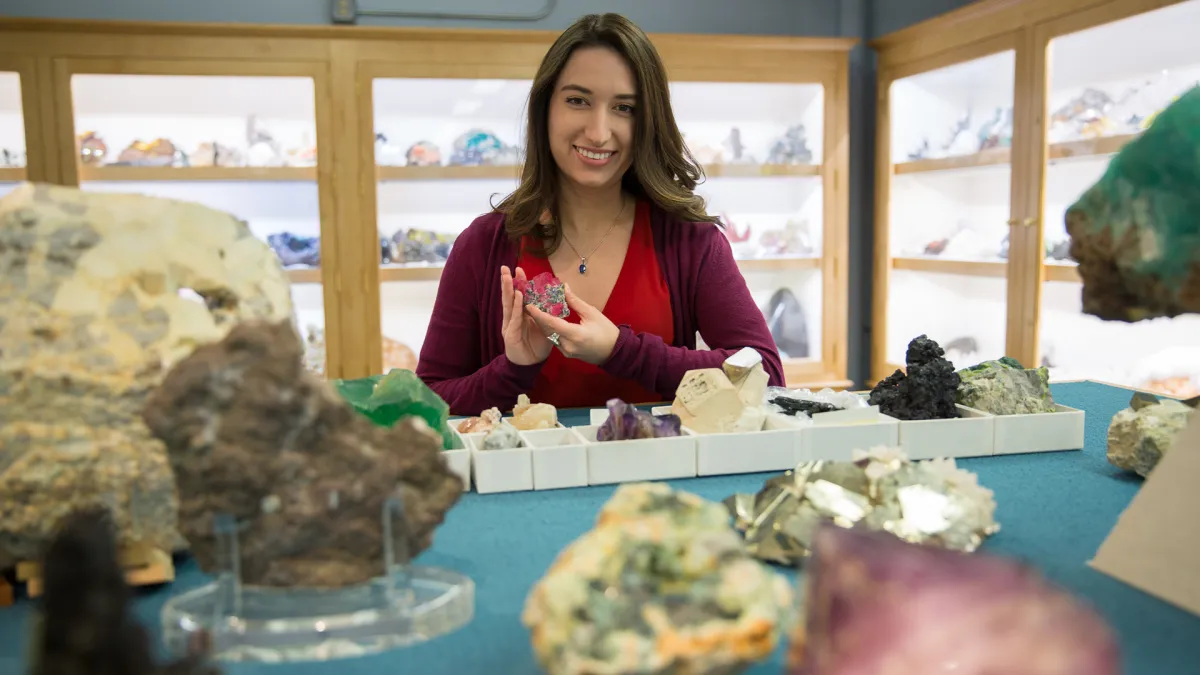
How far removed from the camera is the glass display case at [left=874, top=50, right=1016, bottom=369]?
3.42 meters

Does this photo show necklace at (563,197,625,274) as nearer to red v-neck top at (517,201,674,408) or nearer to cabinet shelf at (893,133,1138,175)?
red v-neck top at (517,201,674,408)

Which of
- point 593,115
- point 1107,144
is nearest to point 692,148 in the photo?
point 1107,144

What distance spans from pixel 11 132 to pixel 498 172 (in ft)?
5.82

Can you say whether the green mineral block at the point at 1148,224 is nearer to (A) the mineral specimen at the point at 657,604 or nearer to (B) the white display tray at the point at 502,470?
(A) the mineral specimen at the point at 657,604

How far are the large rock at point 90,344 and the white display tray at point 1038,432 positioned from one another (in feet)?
3.59

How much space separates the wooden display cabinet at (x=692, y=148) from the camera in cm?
336

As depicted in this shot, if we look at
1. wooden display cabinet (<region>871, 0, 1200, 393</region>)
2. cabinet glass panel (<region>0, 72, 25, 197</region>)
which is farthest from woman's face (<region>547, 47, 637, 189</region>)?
cabinet glass panel (<region>0, 72, 25, 197</region>)

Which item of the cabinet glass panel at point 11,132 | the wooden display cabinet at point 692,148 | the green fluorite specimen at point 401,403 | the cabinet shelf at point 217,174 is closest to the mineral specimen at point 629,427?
the green fluorite specimen at point 401,403

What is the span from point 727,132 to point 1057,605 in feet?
11.6

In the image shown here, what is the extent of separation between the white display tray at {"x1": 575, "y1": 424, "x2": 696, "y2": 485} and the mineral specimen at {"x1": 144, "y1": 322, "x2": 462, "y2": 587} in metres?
0.40

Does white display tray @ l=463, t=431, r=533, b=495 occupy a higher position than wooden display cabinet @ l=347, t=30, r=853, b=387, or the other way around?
wooden display cabinet @ l=347, t=30, r=853, b=387

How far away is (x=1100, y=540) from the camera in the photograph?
1.01 m

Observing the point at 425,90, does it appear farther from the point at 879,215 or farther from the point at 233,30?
the point at 879,215

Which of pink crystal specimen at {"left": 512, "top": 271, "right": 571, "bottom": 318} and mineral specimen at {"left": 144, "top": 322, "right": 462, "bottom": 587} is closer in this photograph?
mineral specimen at {"left": 144, "top": 322, "right": 462, "bottom": 587}
